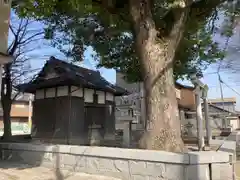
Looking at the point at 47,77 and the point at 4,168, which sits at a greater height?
the point at 47,77

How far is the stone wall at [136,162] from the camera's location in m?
5.08

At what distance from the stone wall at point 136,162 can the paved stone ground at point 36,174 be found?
18cm

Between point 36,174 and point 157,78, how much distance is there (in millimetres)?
3773

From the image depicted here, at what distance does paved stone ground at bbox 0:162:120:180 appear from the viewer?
6277 millimetres

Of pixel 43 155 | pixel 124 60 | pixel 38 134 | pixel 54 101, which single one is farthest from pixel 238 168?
pixel 38 134

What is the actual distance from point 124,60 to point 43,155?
5375 mm

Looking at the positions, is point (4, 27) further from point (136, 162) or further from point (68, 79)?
point (68, 79)

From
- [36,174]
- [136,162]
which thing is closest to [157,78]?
[136,162]

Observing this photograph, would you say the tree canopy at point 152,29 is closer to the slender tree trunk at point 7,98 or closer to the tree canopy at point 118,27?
the tree canopy at point 118,27

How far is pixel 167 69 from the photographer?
6.32 metres

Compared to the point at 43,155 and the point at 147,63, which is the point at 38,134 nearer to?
the point at 43,155

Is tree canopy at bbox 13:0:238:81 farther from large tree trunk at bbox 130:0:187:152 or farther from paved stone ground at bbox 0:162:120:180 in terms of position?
paved stone ground at bbox 0:162:120:180

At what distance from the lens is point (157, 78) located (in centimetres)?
620

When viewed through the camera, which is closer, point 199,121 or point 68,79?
point 199,121
